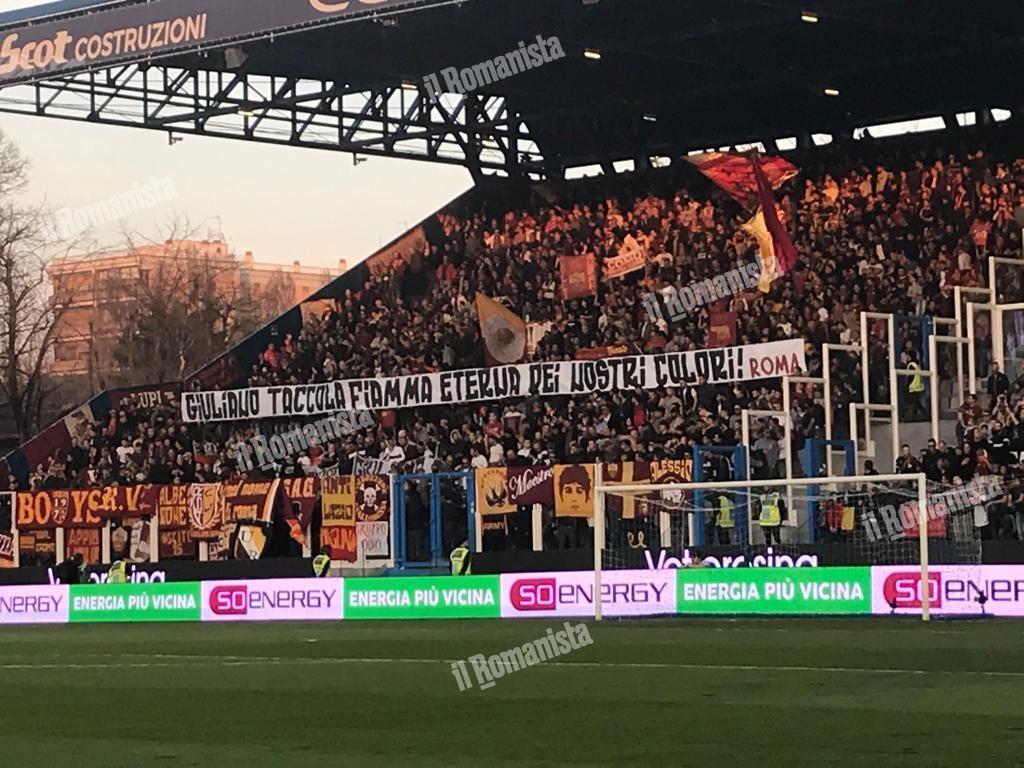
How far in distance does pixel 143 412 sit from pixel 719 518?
69.8 feet

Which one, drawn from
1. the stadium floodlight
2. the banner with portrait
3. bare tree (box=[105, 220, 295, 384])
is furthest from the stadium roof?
bare tree (box=[105, 220, 295, 384])

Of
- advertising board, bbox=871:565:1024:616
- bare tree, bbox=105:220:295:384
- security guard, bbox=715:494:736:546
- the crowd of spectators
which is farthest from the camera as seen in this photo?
bare tree, bbox=105:220:295:384

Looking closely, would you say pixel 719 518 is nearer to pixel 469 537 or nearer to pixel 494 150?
pixel 469 537

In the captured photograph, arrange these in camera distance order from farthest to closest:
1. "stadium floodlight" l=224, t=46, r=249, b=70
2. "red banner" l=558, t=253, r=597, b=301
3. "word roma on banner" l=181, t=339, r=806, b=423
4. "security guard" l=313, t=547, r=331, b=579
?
"red banner" l=558, t=253, r=597, b=301 < "stadium floodlight" l=224, t=46, r=249, b=70 < "word roma on banner" l=181, t=339, r=806, b=423 < "security guard" l=313, t=547, r=331, b=579

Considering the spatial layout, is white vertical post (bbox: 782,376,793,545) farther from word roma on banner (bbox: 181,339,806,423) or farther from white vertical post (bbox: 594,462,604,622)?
white vertical post (bbox: 594,462,604,622)

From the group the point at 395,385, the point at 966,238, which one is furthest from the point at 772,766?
the point at 395,385

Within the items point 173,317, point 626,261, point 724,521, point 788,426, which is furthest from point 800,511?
point 173,317

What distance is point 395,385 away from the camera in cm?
4497

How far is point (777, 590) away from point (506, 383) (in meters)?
14.4

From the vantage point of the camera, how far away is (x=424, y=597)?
111ft

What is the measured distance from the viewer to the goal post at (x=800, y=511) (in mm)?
30047

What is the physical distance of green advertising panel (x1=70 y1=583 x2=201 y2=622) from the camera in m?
37.1

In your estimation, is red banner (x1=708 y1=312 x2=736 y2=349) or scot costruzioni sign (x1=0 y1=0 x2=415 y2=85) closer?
scot costruzioni sign (x1=0 y1=0 x2=415 y2=85)

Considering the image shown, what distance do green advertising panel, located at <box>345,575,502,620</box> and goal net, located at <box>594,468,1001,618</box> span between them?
82.6 inches
